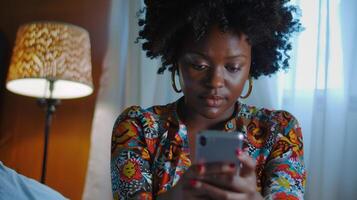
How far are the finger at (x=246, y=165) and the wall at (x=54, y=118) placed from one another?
1.35m

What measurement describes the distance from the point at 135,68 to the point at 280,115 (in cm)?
84

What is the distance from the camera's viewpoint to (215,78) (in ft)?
2.67

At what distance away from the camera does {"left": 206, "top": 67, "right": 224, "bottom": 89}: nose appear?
2.67ft

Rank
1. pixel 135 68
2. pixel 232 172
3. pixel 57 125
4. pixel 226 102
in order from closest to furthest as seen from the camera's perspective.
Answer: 1. pixel 232 172
2. pixel 226 102
3. pixel 135 68
4. pixel 57 125

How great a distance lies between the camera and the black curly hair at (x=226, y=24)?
33.5 inches

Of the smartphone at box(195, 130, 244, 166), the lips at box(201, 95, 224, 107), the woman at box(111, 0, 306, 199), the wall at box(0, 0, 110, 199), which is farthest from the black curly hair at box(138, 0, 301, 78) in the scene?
the wall at box(0, 0, 110, 199)

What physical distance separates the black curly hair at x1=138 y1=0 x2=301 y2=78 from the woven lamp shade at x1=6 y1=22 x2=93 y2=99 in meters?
0.61

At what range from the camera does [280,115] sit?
35.5 inches

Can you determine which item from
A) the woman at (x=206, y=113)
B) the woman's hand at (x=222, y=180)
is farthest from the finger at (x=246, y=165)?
the woman at (x=206, y=113)

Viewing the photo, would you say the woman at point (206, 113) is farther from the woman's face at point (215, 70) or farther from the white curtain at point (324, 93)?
the white curtain at point (324, 93)

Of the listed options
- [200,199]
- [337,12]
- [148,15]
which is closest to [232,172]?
[200,199]

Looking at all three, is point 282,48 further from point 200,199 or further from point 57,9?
point 57,9

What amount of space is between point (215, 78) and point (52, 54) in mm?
902

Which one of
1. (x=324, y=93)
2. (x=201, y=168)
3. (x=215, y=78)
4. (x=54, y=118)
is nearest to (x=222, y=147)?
(x=201, y=168)
